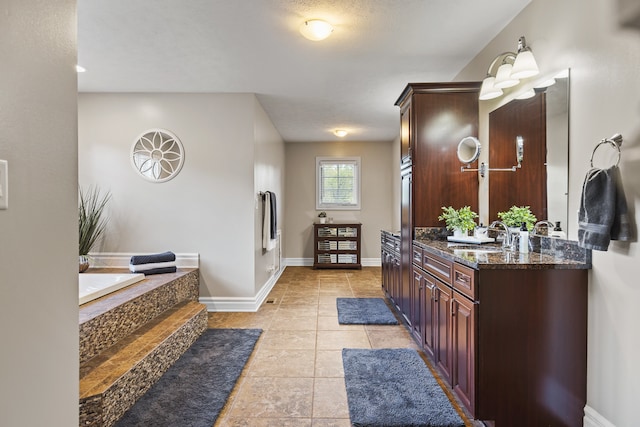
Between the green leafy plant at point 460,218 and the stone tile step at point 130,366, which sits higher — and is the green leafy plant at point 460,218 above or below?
above

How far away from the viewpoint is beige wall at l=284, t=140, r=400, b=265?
740 centimetres

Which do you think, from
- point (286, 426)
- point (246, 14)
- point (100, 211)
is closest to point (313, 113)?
point (246, 14)

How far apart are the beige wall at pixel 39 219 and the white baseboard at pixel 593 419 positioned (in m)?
2.25

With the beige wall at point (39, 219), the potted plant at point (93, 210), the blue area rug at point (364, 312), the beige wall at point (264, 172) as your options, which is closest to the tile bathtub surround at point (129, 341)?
the beige wall at point (39, 219)

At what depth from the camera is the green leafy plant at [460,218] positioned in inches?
117

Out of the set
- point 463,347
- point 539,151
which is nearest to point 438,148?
point 539,151

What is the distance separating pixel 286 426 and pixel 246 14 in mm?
2625

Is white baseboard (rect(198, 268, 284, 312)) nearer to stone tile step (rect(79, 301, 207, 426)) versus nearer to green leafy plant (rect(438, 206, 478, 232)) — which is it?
stone tile step (rect(79, 301, 207, 426))

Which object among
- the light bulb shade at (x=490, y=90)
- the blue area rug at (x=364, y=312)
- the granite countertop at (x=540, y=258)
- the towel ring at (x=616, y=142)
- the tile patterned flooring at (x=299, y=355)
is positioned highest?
the light bulb shade at (x=490, y=90)

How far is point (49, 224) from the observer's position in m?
→ 1.07

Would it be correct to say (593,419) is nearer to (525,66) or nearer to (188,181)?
(525,66)

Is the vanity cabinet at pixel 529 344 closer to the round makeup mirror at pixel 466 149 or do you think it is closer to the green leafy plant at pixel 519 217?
the green leafy plant at pixel 519 217

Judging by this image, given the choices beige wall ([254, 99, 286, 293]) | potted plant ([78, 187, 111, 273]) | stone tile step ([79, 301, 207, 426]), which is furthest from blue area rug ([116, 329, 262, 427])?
potted plant ([78, 187, 111, 273])

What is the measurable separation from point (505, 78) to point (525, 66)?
0.18 m
